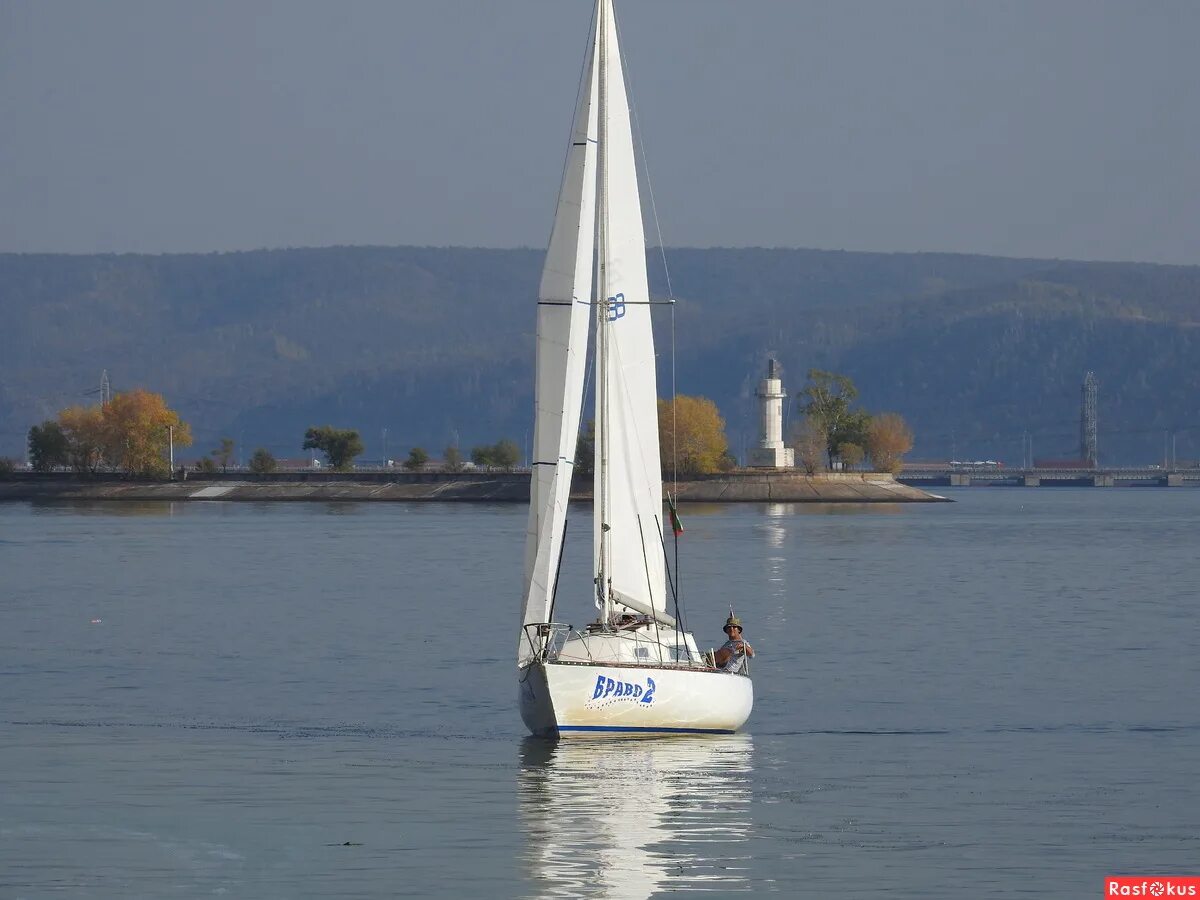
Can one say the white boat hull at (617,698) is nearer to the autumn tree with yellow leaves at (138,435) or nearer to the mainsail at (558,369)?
the mainsail at (558,369)

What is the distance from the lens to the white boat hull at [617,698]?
29.9 metres

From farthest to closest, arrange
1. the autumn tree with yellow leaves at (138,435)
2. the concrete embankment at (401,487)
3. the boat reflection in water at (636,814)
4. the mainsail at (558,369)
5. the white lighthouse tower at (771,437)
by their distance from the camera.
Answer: the autumn tree with yellow leaves at (138,435) < the white lighthouse tower at (771,437) < the concrete embankment at (401,487) < the mainsail at (558,369) < the boat reflection in water at (636,814)

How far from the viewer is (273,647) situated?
48656 mm

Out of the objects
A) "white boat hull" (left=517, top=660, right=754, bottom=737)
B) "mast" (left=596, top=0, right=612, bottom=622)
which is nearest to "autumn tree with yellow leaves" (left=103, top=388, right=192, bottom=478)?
"mast" (left=596, top=0, right=612, bottom=622)

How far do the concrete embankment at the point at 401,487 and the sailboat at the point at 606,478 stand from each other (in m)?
141

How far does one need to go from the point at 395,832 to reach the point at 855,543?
81173mm

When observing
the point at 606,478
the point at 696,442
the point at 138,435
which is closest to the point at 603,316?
the point at 606,478

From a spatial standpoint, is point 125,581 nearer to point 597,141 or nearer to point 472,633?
point 472,633

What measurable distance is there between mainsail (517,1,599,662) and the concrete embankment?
143 meters

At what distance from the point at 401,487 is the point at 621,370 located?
527 ft

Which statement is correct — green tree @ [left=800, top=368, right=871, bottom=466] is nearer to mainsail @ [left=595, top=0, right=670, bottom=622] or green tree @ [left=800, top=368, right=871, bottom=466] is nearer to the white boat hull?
mainsail @ [left=595, top=0, right=670, bottom=622]

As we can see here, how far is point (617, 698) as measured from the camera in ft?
98.8

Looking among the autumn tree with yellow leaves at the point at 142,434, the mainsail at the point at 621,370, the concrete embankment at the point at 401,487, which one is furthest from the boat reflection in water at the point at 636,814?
the autumn tree with yellow leaves at the point at 142,434

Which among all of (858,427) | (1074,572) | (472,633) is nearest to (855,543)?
(1074,572)
